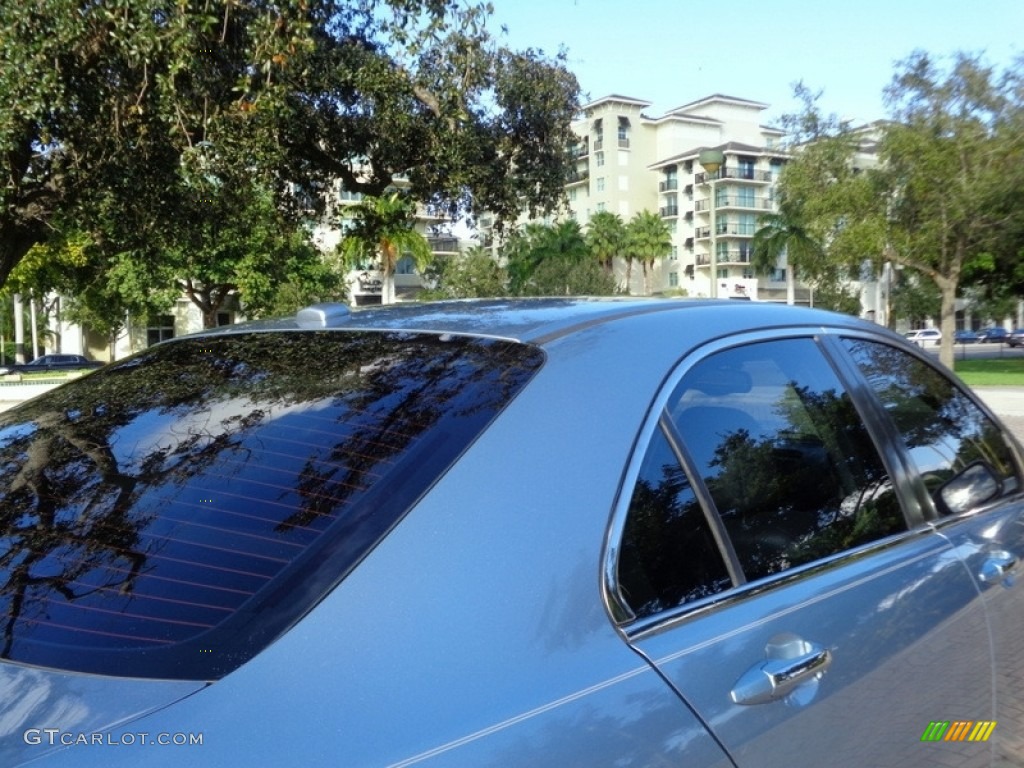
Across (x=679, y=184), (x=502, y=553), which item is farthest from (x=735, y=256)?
(x=502, y=553)

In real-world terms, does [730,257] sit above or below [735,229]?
below

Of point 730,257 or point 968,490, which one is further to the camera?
point 730,257

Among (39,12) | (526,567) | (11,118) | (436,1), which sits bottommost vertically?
(526,567)

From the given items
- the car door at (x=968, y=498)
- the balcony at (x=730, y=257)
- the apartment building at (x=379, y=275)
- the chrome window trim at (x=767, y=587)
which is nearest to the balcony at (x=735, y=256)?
the balcony at (x=730, y=257)

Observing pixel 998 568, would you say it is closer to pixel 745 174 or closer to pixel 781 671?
pixel 781 671

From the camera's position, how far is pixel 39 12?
8.25m

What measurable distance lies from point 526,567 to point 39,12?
849cm

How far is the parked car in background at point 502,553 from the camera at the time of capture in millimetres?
1298

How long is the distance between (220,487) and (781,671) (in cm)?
103

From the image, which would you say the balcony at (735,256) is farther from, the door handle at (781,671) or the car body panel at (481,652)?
the car body panel at (481,652)

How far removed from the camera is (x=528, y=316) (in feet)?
7.16

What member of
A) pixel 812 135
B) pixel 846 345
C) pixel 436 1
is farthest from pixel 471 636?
pixel 812 135

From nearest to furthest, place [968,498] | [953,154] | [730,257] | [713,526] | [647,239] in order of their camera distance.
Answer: [713,526] < [968,498] < [953,154] < [647,239] < [730,257]

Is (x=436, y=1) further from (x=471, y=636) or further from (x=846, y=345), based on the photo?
(x=471, y=636)
